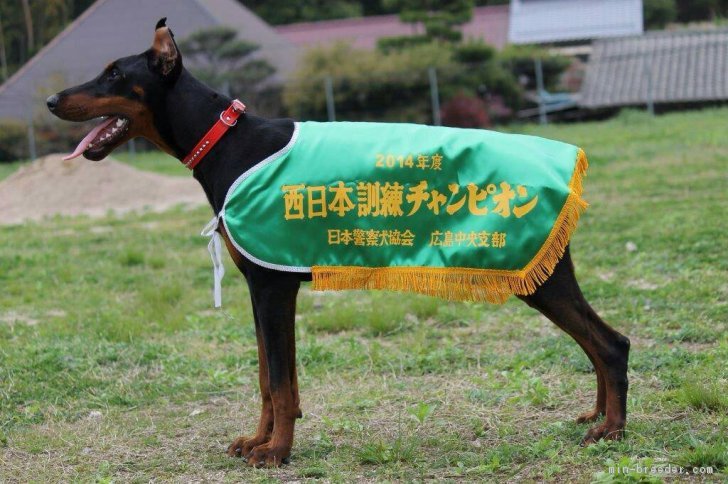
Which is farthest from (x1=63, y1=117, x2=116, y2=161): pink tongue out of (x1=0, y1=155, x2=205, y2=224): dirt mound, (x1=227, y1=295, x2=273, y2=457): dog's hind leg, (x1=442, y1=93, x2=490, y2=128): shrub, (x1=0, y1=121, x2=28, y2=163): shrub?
(x1=0, y1=121, x2=28, y2=163): shrub

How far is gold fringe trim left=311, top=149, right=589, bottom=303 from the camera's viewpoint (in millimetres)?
4469

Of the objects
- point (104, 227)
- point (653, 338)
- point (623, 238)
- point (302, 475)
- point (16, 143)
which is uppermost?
point (302, 475)

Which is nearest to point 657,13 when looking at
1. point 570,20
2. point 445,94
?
point 570,20

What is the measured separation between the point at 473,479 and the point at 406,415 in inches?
38.2

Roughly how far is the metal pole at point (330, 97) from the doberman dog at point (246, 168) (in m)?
19.2

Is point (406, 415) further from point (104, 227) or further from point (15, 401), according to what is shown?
point (104, 227)

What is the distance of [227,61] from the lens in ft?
90.1

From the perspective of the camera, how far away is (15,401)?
18.7 ft

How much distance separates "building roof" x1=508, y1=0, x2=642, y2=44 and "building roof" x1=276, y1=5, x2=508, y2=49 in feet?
2.03

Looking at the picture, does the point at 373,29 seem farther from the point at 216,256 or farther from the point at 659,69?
the point at 216,256

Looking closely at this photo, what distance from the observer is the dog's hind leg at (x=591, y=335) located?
14.8 feet

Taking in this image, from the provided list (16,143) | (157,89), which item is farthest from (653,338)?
(16,143)

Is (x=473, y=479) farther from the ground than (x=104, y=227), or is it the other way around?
(x=473, y=479)

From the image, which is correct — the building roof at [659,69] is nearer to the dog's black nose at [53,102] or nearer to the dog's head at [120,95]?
the dog's head at [120,95]
